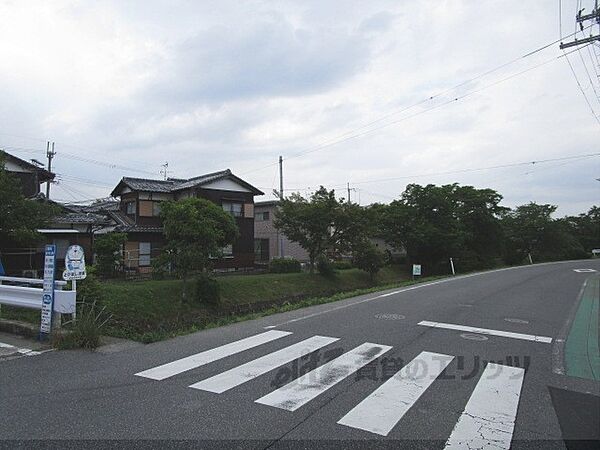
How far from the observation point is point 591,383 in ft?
15.8

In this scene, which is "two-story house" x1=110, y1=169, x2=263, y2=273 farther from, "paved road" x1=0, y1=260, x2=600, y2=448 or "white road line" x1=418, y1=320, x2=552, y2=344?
"paved road" x1=0, y1=260, x2=600, y2=448

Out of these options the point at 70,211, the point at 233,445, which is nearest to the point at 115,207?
the point at 70,211

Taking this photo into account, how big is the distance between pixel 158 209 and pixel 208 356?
2191cm

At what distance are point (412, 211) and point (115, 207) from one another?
24.2 metres

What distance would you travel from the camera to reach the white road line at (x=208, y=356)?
4922mm

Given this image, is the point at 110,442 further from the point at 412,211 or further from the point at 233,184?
the point at 412,211

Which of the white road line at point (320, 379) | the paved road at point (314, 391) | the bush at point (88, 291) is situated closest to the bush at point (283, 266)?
the bush at point (88, 291)

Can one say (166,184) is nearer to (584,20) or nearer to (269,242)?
(269,242)

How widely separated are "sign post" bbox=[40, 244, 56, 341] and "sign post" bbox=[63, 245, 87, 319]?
201 millimetres

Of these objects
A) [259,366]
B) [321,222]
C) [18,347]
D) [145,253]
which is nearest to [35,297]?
[18,347]

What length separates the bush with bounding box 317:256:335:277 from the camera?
24.4m

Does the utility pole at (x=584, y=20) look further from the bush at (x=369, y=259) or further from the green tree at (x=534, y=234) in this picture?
the green tree at (x=534, y=234)

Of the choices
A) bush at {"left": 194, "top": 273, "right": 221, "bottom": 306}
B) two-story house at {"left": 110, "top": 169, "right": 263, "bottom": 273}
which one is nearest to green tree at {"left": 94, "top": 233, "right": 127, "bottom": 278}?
two-story house at {"left": 110, "top": 169, "right": 263, "bottom": 273}

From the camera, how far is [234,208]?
92.5ft
